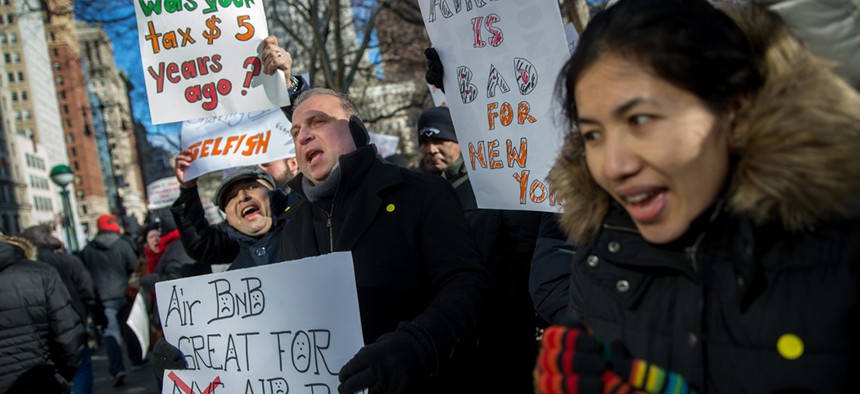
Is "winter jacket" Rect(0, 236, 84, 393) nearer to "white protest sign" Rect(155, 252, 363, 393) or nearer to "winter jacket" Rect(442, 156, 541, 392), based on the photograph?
"white protest sign" Rect(155, 252, 363, 393)

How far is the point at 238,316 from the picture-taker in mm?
2451

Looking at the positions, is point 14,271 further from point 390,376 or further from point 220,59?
point 390,376

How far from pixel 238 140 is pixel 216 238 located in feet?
3.62

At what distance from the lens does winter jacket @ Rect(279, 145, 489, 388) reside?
7.94ft

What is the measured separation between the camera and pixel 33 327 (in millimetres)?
4402

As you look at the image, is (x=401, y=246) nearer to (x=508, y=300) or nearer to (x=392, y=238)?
(x=392, y=238)

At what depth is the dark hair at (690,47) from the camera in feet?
4.02

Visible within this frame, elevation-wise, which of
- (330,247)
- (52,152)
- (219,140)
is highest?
(52,152)

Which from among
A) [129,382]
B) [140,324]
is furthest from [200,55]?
[129,382]

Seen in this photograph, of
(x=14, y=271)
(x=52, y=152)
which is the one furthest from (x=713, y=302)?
(x=52, y=152)

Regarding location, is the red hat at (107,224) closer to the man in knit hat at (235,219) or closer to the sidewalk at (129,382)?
the sidewalk at (129,382)

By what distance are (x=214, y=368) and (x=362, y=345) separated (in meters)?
0.66

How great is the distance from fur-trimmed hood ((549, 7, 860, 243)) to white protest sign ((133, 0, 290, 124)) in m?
2.79

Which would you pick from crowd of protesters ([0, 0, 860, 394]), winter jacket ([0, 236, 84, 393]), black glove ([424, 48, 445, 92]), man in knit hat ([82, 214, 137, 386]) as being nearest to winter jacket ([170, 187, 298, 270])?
black glove ([424, 48, 445, 92])
